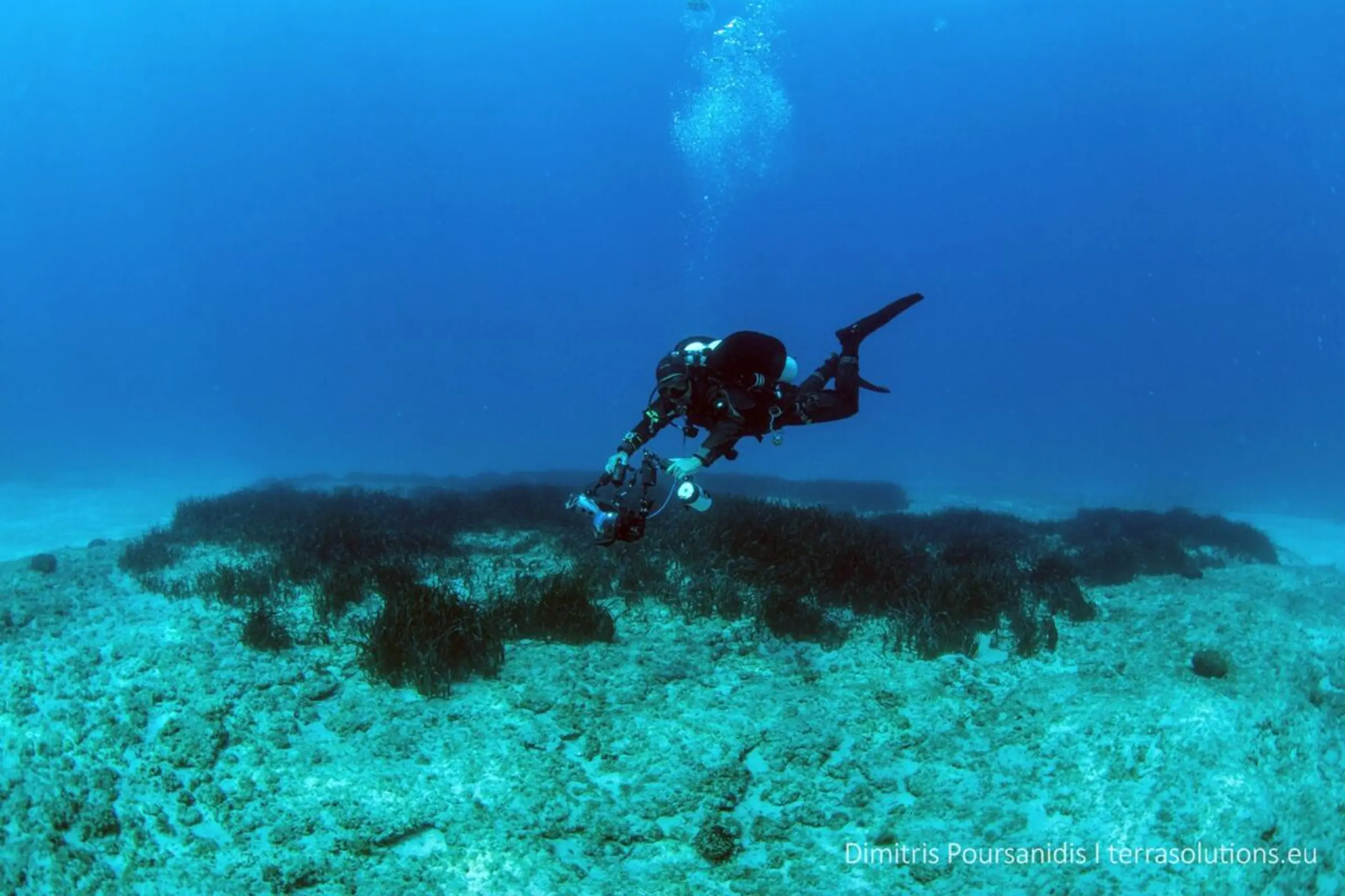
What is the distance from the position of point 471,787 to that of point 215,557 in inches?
276

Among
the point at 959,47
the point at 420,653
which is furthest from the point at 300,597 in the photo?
the point at 959,47

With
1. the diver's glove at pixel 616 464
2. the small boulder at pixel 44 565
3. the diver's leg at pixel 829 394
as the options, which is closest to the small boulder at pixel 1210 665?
the diver's leg at pixel 829 394

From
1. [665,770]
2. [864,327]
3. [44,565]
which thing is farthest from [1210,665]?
[44,565]

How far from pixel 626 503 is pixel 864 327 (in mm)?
4206

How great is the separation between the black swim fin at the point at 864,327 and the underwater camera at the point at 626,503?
3261 millimetres

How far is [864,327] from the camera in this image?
899 cm

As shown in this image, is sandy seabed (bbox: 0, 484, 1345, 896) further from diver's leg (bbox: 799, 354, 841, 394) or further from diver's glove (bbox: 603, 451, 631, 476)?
diver's leg (bbox: 799, 354, 841, 394)

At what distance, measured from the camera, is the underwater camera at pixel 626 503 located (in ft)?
19.4

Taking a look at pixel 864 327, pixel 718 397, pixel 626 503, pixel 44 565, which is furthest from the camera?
pixel 44 565

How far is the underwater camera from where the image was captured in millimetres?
5926

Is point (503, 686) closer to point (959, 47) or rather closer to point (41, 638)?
point (41, 638)

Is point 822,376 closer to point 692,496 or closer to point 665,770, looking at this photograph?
point 692,496

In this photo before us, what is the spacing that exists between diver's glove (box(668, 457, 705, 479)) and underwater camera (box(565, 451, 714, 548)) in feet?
0.26

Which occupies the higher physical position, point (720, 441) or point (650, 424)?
point (650, 424)
